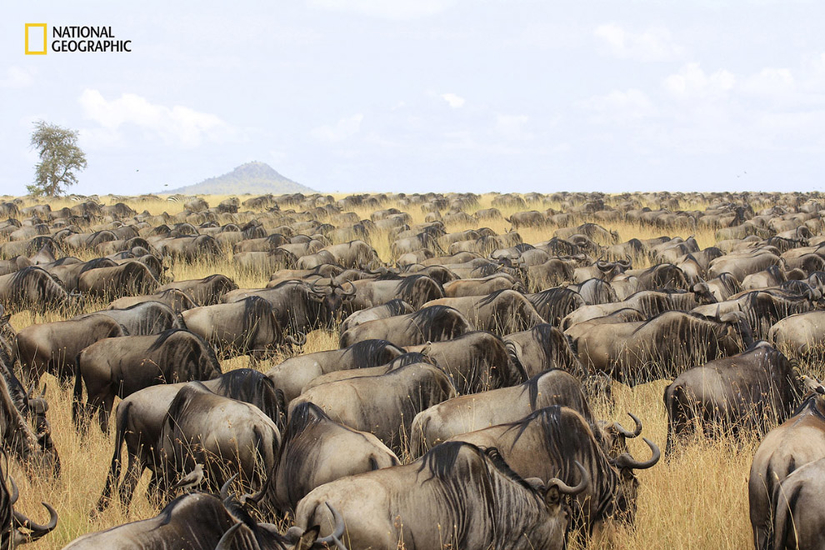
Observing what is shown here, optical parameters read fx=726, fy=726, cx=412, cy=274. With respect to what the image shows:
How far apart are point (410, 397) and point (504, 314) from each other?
371cm

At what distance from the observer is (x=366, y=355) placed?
279 inches

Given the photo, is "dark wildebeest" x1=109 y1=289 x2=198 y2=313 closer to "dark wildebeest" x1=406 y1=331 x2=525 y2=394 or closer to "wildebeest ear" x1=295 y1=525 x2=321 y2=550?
"dark wildebeest" x1=406 y1=331 x2=525 y2=394

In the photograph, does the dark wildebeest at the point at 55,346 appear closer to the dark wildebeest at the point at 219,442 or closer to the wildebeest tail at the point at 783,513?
the dark wildebeest at the point at 219,442

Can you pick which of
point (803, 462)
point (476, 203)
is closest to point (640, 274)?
point (803, 462)

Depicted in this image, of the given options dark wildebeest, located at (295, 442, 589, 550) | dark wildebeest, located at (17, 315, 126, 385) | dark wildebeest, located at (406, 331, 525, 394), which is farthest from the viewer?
dark wildebeest, located at (17, 315, 126, 385)

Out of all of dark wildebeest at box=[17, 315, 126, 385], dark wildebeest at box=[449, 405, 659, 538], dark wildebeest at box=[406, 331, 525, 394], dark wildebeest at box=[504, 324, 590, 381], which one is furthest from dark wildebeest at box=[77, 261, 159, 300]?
dark wildebeest at box=[449, 405, 659, 538]

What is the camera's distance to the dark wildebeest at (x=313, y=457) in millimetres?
4430

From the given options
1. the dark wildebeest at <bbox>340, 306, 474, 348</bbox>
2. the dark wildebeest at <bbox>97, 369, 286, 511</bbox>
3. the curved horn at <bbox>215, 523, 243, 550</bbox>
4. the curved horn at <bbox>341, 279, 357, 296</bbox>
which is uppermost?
the curved horn at <bbox>341, 279, 357, 296</bbox>

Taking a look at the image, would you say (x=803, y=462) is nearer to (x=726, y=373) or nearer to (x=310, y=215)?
(x=726, y=373)

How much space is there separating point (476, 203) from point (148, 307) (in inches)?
1095

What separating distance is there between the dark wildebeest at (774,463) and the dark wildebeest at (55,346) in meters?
6.58

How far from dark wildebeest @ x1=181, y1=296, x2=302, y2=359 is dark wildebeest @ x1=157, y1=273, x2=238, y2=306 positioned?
1852 mm

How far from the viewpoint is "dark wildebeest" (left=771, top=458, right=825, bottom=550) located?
349 centimetres

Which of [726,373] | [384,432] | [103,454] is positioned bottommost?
[103,454]
